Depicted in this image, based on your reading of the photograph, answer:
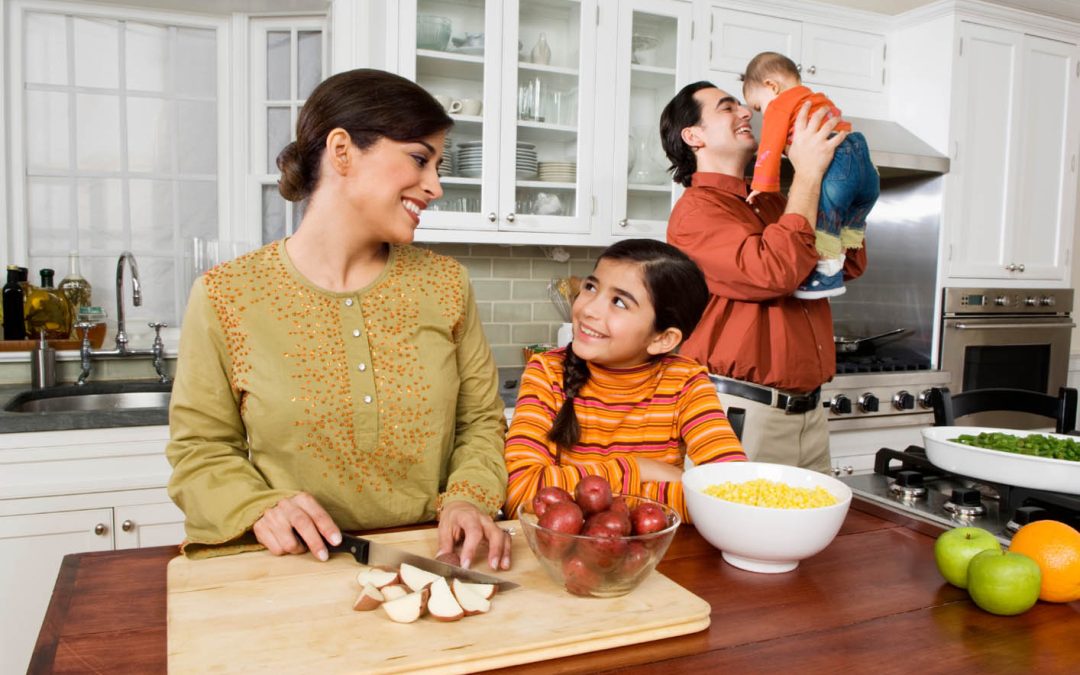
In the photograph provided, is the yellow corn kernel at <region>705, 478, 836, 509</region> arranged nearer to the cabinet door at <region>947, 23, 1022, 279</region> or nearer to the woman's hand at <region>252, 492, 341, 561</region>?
the woman's hand at <region>252, 492, 341, 561</region>

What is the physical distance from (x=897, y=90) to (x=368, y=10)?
92.9 inches

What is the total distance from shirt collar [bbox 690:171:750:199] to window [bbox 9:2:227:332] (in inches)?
79.5

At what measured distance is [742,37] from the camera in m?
3.32

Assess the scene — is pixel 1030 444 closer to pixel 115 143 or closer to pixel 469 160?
pixel 469 160

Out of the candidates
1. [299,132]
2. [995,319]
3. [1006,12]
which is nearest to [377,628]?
[299,132]

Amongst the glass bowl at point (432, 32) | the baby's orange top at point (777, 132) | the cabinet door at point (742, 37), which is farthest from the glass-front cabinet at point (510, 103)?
the baby's orange top at point (777, 132)

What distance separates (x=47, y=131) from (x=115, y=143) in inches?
8.9

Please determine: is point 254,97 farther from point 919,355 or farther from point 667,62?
point 919,355

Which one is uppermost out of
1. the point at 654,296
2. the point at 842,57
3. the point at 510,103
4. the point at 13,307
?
the point at 842,57

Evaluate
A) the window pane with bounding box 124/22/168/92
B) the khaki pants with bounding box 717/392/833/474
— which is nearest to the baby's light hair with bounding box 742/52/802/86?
the khaki pants with bounding box 717/392/833/474

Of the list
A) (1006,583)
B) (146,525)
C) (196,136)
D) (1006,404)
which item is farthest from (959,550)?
(196,136)

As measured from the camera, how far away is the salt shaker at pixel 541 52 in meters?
3.06

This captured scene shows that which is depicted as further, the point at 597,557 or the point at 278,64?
the point at 278,64

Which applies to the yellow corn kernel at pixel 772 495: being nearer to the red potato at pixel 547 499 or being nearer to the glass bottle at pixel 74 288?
the red potato at pixel 547 499
